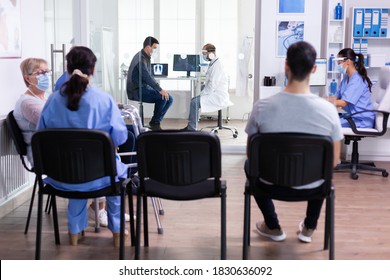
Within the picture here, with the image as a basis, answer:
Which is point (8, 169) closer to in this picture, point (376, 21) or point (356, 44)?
point (356, 44)

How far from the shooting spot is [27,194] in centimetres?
454

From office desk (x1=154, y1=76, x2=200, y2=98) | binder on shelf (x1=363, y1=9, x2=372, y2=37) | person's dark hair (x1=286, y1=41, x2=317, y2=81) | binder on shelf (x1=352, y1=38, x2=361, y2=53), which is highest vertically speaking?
binder on shelf (x1=363, y1=9, x2=372, y2=37)

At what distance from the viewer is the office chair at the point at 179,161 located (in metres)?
2.66

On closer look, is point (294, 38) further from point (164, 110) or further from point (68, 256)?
point (68, 256)

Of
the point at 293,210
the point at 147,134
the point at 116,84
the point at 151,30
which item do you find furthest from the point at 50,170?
the point at 151,30

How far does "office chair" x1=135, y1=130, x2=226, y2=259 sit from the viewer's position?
8.73ft

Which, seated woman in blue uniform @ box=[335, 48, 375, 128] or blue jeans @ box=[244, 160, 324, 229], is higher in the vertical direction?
seated woman in blue uniform @ box=[335, 48, 375, 128]

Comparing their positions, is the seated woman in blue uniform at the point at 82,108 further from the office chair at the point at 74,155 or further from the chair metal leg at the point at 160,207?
the chair metal leg at the point at 160,207

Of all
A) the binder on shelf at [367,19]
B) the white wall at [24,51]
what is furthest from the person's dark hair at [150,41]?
the binder on shelf at [367,19]

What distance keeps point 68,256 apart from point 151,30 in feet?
13.6

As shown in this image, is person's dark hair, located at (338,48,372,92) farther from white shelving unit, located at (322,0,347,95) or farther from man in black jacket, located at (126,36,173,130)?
man in black jacket, located at (126,36,173,130)

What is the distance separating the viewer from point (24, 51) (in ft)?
14.6

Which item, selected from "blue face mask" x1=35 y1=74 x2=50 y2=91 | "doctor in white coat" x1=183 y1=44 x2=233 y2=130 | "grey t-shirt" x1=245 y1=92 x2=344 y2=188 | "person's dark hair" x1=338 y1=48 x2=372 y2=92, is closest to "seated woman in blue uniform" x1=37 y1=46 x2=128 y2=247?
"blue face mask" x1=35 y1=74 x2=50 y2=91

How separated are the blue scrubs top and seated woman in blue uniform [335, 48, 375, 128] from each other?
3.14m
